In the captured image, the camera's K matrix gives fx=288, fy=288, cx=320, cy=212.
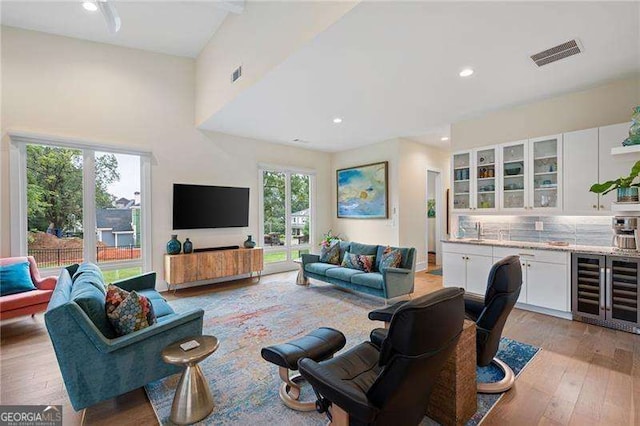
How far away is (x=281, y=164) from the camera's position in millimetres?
6691

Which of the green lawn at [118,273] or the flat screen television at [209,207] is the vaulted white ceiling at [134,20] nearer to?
the flat screen television at [209,207]

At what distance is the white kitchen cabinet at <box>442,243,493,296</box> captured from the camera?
428 centimetres

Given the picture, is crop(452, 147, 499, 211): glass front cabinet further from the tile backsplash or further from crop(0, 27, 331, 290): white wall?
crop(0, 27, 331, 290): white wall

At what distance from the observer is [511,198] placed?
14.3 ft

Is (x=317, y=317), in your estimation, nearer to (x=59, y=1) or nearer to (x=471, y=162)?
(x=471, y=162)

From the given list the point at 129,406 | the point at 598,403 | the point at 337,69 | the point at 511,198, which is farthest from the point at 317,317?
the point at 511,198

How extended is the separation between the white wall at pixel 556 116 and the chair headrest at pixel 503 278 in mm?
3046

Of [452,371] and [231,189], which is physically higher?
[231,189]

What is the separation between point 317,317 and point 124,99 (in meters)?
4.64

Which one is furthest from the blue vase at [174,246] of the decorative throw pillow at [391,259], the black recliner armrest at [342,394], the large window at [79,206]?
the black recliner armrest at [342,394]

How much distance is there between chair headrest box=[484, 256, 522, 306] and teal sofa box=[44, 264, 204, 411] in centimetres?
226

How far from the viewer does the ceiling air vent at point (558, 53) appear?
8.96 feet

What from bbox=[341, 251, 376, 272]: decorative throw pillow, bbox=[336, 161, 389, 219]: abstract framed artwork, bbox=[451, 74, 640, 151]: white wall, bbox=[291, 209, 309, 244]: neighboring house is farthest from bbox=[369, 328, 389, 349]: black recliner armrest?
bbox=[291, 209, 309, 244]: neighboring house

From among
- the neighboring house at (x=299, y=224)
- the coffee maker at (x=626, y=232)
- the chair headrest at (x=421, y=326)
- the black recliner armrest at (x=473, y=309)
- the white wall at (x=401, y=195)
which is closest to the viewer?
the chair headrest at (x=421, y=326)
